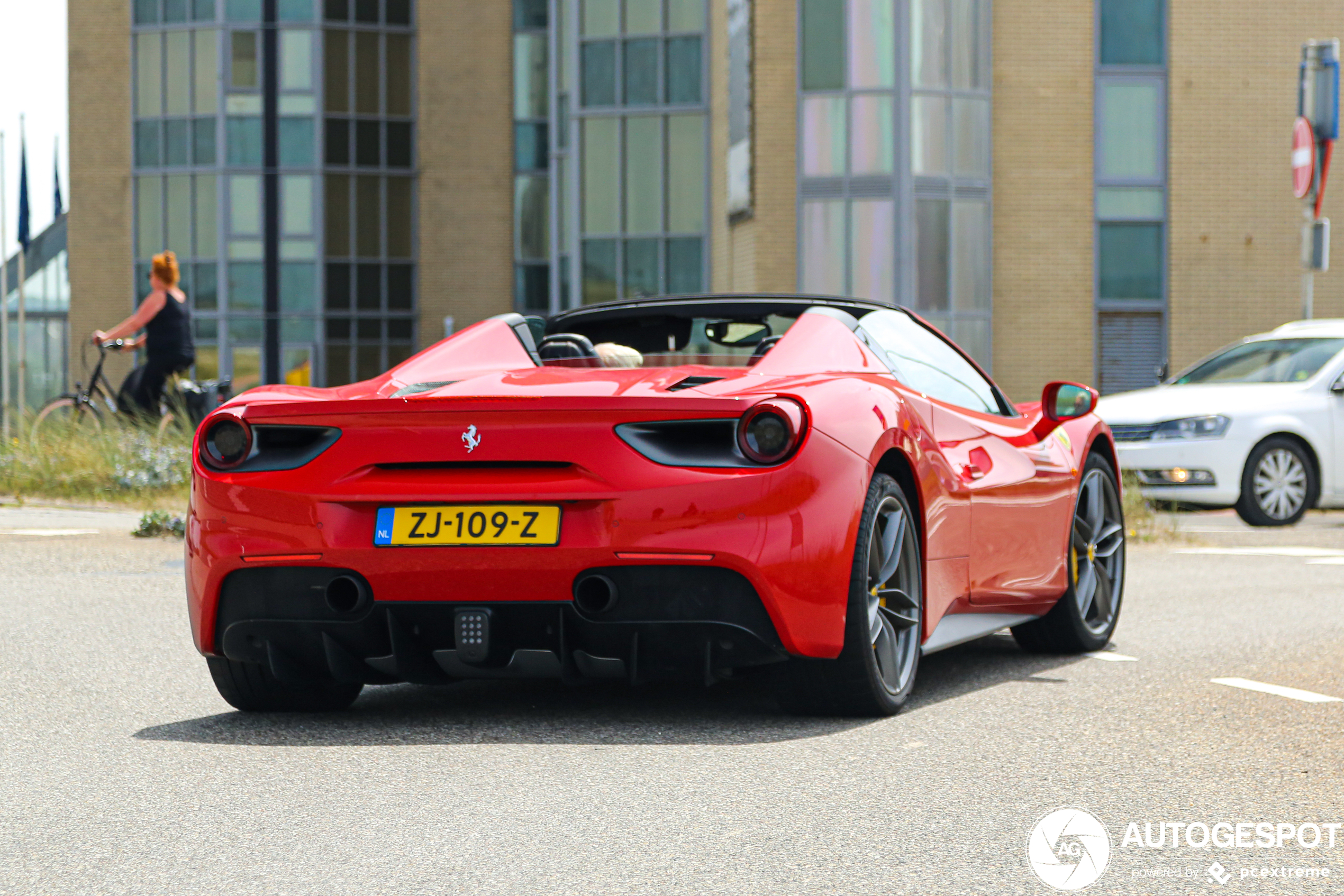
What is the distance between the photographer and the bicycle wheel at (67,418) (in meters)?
16.8

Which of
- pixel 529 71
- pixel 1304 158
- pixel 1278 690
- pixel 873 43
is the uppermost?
pixel 529 71

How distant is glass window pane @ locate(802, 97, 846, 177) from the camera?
26734mm

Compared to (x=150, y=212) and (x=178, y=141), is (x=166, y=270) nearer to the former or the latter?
(x=178, y=141)

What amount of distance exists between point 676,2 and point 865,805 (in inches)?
1095

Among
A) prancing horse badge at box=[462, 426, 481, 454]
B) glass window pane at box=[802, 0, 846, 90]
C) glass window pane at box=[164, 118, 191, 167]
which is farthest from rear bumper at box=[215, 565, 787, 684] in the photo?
glass window pane at box=[164, 118, 191, 167]

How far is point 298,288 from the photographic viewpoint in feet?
131

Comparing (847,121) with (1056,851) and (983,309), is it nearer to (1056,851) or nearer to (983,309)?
(983,309)

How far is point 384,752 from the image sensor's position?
199 inches

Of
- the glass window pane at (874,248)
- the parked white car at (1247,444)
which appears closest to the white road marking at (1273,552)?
the parked white car at (1247,444)

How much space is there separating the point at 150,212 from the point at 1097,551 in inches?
1415

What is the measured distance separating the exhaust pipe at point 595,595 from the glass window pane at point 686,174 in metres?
26.4

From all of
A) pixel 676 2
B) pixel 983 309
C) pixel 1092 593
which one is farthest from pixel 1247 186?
pixel 1092 593

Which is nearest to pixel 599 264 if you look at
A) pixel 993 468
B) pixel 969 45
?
Result: pixel 969 45

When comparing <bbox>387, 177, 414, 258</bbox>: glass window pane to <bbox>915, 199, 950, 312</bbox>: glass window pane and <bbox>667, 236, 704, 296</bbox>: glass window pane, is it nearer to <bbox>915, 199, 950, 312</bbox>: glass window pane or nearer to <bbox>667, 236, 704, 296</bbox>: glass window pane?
<bbox>667, 236, 704, 296</bbox>: glass window pane
